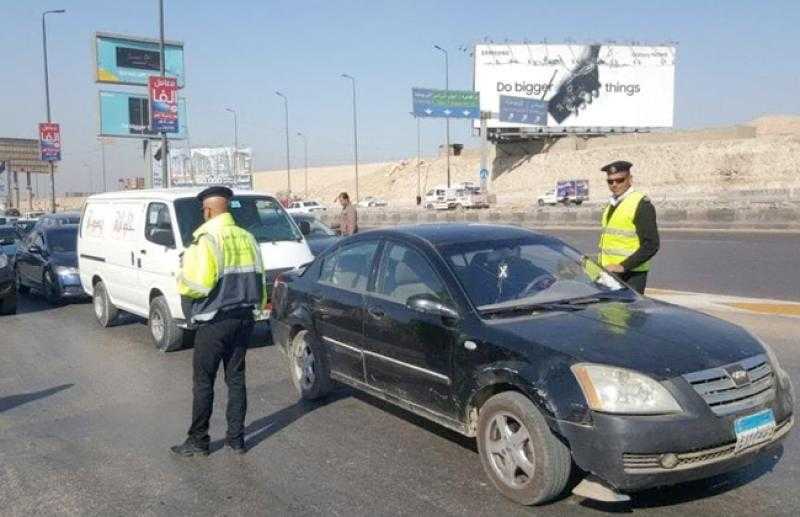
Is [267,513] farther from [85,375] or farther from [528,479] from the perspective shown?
[85,375]

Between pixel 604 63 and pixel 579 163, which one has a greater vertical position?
pixel 604 63

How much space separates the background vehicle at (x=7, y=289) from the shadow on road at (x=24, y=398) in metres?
6.03

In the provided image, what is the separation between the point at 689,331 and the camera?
4.58 m

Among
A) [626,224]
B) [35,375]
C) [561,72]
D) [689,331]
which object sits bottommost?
[35,375]

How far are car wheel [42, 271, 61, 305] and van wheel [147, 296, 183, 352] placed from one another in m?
5.24

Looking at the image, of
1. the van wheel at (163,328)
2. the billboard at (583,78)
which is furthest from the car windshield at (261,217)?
the billboard at (583,78)

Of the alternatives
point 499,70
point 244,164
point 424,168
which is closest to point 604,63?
point 499,70

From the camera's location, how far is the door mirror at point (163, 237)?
934 centimetres

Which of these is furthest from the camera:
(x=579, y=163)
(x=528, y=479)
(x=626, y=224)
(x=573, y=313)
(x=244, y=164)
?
(x=579, y=163)

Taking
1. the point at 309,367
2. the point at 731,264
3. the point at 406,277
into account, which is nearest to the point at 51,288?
the point at 309,367

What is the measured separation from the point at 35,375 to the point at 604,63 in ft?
209

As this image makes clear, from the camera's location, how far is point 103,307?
11.4m

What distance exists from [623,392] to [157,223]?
709 cm

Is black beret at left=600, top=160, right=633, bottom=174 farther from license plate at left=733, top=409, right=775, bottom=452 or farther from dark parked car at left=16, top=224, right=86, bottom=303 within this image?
dark parked car at left=16, top=224, right=86, bottom=303
